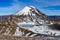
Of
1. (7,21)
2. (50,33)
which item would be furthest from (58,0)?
(7,21)

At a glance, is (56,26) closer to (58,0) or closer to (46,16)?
(46,16)

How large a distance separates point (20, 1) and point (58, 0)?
2.83 feet

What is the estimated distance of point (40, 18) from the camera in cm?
441

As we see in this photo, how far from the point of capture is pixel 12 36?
4418mm

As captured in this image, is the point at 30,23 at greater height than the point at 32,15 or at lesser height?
lesser

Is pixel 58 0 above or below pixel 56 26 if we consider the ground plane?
above

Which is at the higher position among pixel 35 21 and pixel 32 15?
pixel 32 15

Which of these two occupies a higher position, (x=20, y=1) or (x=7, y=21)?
(x=20, y=1)

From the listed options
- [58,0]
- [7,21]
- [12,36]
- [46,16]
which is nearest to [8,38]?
[12,36]

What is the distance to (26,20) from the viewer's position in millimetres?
4402

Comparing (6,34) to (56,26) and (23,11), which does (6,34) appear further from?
(56,26)

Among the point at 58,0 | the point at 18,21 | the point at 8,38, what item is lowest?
the point at 8,38

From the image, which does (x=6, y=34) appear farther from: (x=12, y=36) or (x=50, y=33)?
(x=50, y=33)

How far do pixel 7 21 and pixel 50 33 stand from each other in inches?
39.9
